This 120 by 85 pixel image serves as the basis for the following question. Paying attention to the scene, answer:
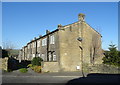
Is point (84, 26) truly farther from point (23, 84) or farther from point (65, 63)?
point (23, 84)

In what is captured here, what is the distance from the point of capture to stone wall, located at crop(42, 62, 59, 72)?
25.1 metres

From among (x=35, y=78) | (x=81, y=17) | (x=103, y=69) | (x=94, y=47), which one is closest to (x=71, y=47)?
(x=81, y=17)

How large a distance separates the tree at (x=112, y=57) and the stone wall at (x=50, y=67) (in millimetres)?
9089

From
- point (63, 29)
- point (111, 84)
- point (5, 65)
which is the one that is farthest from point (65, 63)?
point (111, 84)

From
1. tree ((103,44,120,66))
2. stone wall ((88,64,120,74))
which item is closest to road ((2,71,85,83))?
stone wall ((88,64,120,74))

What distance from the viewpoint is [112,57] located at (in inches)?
1128

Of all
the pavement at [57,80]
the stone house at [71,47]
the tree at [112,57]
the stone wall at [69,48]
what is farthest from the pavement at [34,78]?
the tree at [112,57]

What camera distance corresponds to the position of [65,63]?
26.8 metres

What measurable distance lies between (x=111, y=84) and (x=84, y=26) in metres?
15.1

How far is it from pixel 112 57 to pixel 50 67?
35.8 ft

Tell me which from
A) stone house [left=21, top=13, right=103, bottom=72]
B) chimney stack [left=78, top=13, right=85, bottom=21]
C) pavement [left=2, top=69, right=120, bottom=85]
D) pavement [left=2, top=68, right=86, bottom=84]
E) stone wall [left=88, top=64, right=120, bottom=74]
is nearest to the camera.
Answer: pavement [left=2, top=69, right=120, bottom=85]

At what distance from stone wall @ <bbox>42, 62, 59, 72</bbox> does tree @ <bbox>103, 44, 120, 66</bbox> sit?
9.09m

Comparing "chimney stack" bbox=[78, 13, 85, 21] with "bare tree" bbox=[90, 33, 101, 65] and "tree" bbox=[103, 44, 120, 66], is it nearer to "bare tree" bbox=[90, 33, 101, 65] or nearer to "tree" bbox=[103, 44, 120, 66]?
"bare tree" bbox=[90, 33, 101, 65]

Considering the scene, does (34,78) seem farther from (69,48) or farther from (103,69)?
(103,69)
